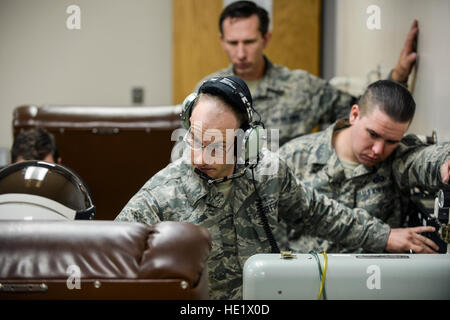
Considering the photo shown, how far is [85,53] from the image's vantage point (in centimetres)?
485

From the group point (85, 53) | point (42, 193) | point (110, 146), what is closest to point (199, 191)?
point (42, 193)

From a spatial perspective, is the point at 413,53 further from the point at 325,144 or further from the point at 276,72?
the point at 276,72

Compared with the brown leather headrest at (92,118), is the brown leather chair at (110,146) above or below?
below

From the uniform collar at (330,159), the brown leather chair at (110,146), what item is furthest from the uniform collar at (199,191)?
the brown leather chair at (110,146)

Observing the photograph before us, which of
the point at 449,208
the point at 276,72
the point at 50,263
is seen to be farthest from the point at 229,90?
the point at 276,72

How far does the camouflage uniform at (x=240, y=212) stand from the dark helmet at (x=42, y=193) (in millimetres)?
152

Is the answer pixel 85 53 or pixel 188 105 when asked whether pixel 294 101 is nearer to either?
pixel 188 105

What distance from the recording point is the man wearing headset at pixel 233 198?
168cm

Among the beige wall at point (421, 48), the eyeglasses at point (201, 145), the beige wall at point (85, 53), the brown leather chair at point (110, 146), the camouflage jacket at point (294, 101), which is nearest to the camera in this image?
the eyeglasses at point (201, 145)

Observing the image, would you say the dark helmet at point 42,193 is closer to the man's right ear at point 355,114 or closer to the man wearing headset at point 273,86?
the man's right ear at point 355,114

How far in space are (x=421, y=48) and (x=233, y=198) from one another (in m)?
1.04

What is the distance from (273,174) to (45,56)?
11.4 feet

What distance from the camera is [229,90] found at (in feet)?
5.50

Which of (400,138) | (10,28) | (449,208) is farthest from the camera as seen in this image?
(10,28)
